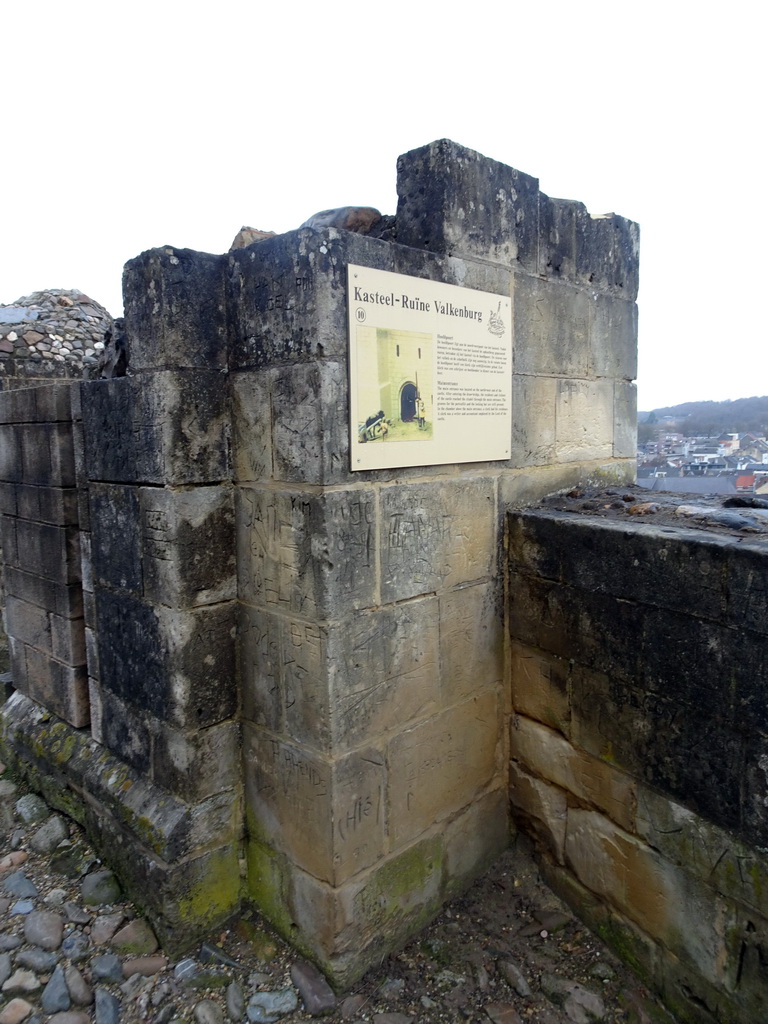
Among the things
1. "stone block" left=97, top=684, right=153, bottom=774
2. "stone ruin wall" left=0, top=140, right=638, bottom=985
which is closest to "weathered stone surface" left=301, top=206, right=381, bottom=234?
"stone ruin wall" left=0, top=140, right=638, bottom=985

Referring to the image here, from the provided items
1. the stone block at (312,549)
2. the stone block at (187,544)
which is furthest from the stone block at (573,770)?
the stone block at (187,544)

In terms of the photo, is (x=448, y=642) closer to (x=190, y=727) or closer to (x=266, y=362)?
(x=190, y=727)

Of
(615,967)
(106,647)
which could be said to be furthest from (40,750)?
(615,967)

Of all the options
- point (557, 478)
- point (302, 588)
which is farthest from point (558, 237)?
point (302, 588)

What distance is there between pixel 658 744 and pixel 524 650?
2.30 ft

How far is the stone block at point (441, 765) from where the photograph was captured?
102 inches

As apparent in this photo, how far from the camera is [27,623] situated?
3.77 meters

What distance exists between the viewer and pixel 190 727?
261cm

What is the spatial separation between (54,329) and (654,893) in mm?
6305

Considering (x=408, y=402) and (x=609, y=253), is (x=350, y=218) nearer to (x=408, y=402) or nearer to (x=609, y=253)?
(x=408, y=402)

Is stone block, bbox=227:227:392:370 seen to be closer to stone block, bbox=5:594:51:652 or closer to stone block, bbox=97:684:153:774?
stone block, bbox=97:684:153:774

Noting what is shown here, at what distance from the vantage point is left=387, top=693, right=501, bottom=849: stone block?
2592 millimetres

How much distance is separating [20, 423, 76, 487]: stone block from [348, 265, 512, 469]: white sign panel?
1673 millimetres

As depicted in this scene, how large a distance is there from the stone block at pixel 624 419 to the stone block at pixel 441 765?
1568mm
